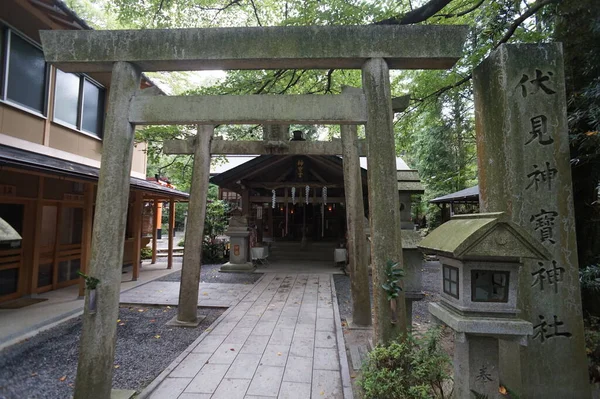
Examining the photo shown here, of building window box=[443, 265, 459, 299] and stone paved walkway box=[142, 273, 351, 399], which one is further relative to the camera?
stone paved walkway box=[142, 273, 351, 399]

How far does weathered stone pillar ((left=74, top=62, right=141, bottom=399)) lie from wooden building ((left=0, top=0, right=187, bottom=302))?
10.6 feet

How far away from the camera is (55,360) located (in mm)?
4785

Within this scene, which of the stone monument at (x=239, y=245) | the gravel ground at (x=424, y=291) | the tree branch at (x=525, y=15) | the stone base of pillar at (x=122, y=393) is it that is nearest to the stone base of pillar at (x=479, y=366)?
the stone base of pillar at (x=122, y=393)

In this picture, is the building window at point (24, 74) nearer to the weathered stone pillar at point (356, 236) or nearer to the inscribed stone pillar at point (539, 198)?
the weathered stone pillar at point (356, 236)

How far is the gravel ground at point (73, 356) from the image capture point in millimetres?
4004

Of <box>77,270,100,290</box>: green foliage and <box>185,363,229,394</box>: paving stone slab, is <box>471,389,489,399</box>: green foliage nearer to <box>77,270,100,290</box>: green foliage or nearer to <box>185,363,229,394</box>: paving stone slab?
<box>185,363,229,394</box>: paving stone slab

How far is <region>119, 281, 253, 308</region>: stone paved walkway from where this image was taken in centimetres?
801

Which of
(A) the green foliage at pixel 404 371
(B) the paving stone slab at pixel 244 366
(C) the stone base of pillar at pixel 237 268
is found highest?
(A) the green foliage at pixel 404 371

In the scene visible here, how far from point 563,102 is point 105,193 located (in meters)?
5.52

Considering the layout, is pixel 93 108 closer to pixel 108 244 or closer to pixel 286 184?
pixel 286 184

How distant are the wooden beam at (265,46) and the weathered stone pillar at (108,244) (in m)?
0.33

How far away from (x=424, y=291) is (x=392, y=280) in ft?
24.9

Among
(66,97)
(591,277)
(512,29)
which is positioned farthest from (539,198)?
(66,97)

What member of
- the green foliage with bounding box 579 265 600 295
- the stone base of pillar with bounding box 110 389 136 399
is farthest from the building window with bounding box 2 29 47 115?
the green foliage with bounding box 579 265 600 295
